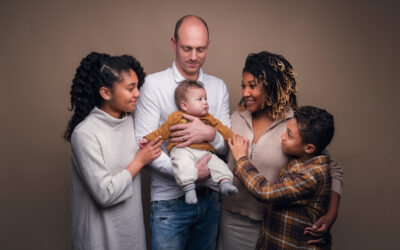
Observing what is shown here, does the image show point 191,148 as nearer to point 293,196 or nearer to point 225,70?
point 293,196

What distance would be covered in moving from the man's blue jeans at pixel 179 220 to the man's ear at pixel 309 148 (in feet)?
2.32

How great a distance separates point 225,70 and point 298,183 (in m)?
1.57

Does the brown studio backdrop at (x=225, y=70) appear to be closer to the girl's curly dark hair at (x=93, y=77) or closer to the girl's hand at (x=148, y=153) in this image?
the girl's curly dark hair at (x=93, y=77)

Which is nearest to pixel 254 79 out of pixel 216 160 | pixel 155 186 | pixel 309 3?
pixel 216 160

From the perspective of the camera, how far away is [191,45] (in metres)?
2.20

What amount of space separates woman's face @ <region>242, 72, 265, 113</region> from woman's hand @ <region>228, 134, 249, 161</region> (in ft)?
0.69

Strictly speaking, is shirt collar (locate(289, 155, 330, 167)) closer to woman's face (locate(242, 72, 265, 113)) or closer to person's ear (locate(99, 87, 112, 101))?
woman's face (locate(242, 72, 265, 113))

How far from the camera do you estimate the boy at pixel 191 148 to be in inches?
77.9

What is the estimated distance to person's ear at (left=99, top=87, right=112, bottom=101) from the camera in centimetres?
198

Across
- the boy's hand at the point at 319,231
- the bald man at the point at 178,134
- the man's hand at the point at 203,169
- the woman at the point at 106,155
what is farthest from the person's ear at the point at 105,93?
the boy's hand at the point at 319,231

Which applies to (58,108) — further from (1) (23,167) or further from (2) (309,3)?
(2) (309,3)

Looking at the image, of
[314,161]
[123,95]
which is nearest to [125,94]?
[123,95]

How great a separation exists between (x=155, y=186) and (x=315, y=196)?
3.23 feet

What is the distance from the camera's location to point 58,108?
3.12 metres
